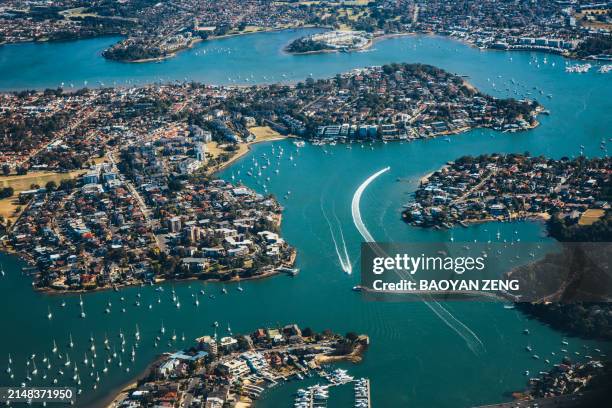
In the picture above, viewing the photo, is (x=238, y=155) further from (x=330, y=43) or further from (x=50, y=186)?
(x=330, y=43)

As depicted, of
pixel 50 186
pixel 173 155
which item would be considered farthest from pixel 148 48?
pixel 50 186

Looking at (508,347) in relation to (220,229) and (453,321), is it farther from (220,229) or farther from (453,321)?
(220,229)

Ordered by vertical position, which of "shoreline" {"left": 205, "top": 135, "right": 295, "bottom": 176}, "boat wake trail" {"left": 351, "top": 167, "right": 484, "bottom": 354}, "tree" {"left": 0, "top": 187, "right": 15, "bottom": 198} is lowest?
"shoreline" {"left": 205, "top": 135, "right": 295, "bottom": 176}

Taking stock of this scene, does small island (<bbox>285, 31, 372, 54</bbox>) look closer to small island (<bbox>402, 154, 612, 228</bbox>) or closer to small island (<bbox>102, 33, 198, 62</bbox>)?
small island (<bbox>102, 33, 198, 62</bbox>)

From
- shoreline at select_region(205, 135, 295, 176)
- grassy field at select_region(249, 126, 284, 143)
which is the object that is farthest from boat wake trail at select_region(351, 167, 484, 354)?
grassy field at select_region(249, 126, 284, 143)

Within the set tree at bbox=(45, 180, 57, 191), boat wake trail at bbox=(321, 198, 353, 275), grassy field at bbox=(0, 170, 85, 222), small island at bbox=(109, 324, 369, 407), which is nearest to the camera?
small island at bbox=(109, 324, 369, 407)

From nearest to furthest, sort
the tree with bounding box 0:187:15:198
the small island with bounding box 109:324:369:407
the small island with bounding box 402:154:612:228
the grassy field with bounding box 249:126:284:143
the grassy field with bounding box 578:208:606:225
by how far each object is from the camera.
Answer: the small island with bounding box 109:324:369:407 → the grassy field with bounding box 578:208:606:225 → the small island with bounding box 402:154:612:228 → the tree with bounding box 0:187:15:198 → the grassy field with bounding box 249:126:284:143

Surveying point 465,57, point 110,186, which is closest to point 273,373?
point 110,186

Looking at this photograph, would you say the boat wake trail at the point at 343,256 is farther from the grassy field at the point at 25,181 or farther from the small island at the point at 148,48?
the small island at the point at 148,48
